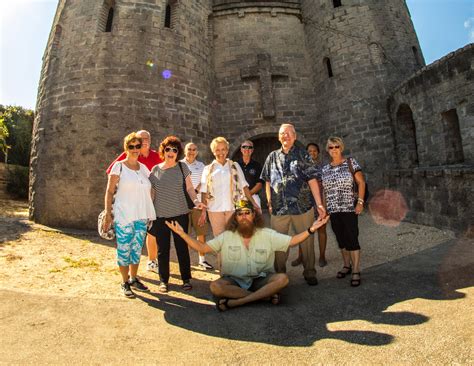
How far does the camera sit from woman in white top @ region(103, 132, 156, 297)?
3531mm

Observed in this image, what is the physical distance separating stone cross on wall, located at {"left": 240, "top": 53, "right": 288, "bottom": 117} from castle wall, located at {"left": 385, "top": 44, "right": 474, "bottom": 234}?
4181 millimetres

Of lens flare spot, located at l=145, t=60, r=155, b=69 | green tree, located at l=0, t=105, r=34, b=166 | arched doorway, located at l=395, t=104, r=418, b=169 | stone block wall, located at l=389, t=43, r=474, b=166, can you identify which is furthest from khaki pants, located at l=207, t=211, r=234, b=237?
green tree, located at l=0, t=105, r=34, b=166

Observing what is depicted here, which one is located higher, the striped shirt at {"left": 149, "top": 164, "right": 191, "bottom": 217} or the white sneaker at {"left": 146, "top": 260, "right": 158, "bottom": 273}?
the striped shirt at {"left": 149, "top": 164, "right": 191, "bottom": 217}

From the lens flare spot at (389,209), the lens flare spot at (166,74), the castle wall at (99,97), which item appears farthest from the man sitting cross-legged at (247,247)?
the lens flare spot at (166,74)

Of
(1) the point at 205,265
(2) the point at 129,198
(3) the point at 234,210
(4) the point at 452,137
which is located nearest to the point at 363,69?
(4) the point at 452,137

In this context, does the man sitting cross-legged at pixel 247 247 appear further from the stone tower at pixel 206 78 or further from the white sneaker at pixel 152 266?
the stone tower at pixel 206 78

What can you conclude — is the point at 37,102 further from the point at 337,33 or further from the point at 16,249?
the point at 337,33

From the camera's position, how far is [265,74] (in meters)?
11.1

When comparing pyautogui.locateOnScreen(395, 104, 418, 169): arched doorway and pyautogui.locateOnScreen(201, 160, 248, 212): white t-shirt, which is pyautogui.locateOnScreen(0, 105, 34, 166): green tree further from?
pyautogui.locateOnScreen(395, 104, 418, 169): arched doorway

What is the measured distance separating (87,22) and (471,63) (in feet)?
35.1

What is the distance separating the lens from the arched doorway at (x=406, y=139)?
31.1ft

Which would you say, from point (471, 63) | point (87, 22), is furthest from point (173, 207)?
point (87, 22)

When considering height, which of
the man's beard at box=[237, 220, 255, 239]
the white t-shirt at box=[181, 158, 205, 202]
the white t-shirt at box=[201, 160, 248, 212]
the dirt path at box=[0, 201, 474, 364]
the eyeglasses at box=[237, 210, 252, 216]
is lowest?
the dirt path at box=[0, 201, 474, 364]

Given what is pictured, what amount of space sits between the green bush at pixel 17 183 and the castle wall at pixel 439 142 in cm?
1826
